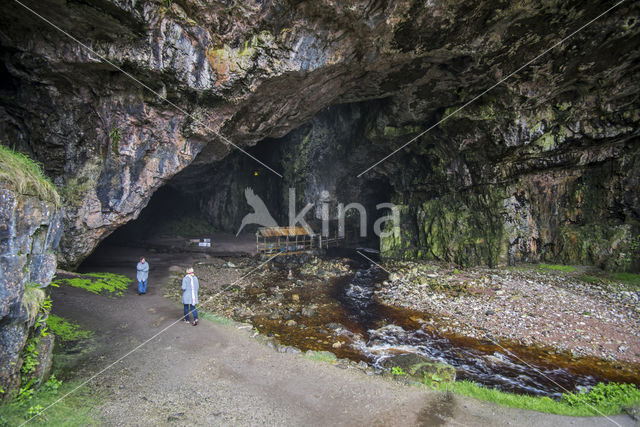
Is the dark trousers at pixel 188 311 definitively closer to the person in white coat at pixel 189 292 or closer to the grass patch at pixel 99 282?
the person in white coat at pixel 189 292

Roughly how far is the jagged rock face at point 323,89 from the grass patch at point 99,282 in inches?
54.3

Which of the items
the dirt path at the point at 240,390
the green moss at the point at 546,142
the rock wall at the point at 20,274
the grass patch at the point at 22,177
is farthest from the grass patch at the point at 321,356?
the green moss at the point at 546,142

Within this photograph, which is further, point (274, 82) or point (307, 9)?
point (274, 82)

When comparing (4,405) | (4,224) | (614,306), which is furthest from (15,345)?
(614,306)

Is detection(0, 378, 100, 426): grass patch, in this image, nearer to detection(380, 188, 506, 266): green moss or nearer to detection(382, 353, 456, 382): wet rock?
detection(382, 353, 456, 382): wet rock

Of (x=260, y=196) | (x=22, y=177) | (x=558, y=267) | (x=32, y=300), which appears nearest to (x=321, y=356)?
(x=32, y=300)

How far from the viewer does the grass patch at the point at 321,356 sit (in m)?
8.56

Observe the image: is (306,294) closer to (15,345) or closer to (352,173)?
(15,345)

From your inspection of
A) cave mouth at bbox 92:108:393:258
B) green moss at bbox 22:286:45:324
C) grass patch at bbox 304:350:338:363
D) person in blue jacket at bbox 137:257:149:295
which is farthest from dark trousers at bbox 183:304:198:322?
cave mouth at bbox 92:108:393:258

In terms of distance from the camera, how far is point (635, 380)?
835 cm

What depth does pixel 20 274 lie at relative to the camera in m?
5.05

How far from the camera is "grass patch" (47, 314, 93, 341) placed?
8508 mm

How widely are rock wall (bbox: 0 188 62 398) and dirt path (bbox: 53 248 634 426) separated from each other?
1.73 meters

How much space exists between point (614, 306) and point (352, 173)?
864 inches
